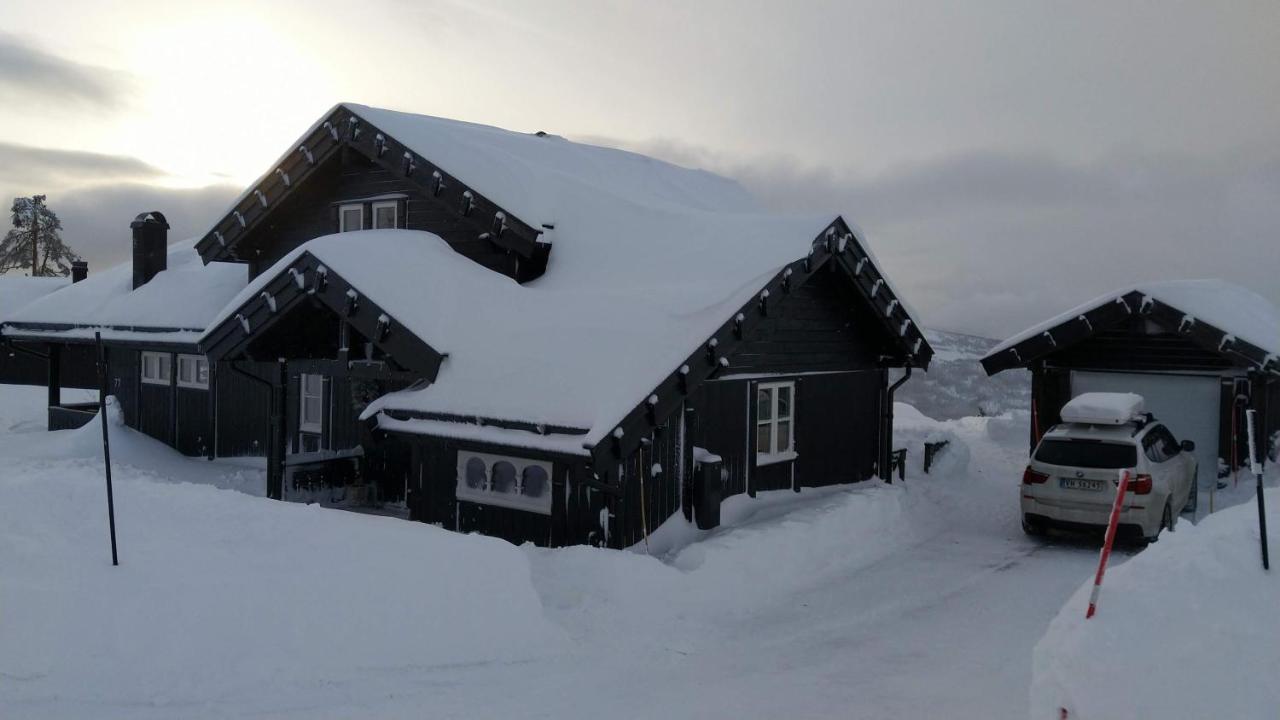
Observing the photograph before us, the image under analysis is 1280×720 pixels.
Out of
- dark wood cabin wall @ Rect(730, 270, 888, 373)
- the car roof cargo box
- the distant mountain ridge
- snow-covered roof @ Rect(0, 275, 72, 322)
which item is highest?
snow-covered roof @ Rect(0, 275, 72, 322)

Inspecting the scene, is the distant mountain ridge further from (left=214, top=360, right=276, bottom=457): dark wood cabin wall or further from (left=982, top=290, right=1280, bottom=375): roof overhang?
(left=214, top=360, right=276, bottom=457): dark wood cabin wall

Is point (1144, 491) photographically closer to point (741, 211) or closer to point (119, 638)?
point (119, 638)

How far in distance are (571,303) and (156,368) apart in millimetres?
13077

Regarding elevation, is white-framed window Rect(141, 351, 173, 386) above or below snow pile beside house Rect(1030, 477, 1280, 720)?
above

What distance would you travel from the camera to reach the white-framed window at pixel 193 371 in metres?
20.2

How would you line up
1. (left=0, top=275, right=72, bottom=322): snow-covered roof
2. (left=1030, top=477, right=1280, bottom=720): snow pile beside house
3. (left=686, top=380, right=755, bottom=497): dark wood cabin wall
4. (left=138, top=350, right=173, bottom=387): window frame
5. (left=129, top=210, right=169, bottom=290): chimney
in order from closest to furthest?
1. (left=1030, top=477, right=1280, bottom=720): snow pile beside house
2. (left=686, top=380, right=755, bottom=497): dark wood cabin wall
3. (left=138, top=350, right=173, bottom=387): window frame
4. (left=129, top=210, right=169, bottom=290): chimney
5. (left=0, top=275, right=72, bottom=322): snow-covered roof

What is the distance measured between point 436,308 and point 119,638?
6971 millimetres

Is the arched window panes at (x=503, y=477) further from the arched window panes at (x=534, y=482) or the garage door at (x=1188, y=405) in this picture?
the garage door at (x=1188, y=405)

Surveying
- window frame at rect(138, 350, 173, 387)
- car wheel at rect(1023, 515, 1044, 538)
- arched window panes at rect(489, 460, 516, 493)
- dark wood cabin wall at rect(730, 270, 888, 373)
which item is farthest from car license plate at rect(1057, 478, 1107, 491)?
window frame at rect(138, 350, 173, 387)

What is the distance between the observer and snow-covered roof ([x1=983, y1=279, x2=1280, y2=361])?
1566 cm

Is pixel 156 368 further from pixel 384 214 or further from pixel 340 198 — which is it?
pixel 384 214

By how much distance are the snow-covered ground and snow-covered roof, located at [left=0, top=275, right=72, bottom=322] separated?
33.4 m

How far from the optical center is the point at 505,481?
11.9 m

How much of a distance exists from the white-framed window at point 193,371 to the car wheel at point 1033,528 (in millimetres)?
17174
